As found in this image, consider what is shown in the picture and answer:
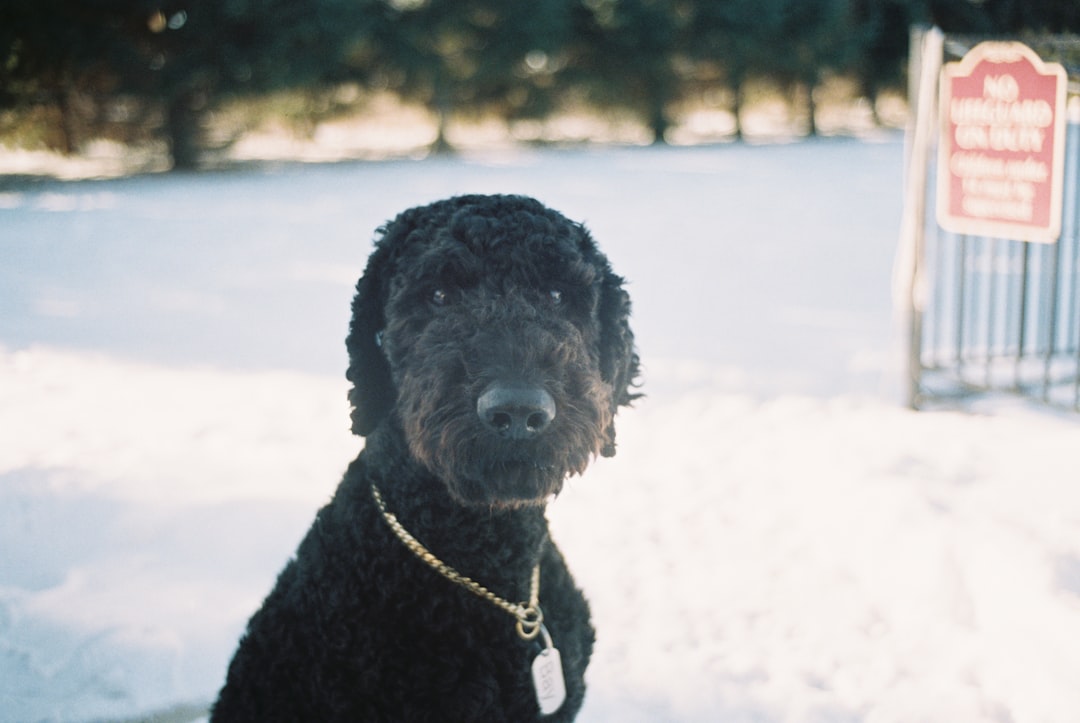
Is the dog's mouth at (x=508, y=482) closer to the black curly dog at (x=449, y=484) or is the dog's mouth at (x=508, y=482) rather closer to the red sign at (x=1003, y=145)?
the black curly dog at (x=449, y=484)

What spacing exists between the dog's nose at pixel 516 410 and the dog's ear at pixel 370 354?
467 mm

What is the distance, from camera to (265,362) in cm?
661

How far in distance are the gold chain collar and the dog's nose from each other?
0.41 m

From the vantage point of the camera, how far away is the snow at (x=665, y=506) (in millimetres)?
2982

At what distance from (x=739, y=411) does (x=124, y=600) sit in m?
3.48

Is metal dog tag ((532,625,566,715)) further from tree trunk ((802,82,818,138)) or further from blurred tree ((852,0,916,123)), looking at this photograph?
blurred tree ((852,0,916,123))

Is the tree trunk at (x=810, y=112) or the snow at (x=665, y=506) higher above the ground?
the snow at (x=665, y=506)

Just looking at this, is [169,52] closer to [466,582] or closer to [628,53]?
[628,53]

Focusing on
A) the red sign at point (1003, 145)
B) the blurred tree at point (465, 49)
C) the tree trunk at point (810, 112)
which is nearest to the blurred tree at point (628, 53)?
the blurred tree at point (465, 49)

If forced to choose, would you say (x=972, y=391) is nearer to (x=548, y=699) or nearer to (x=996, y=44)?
(x=996, y=44)

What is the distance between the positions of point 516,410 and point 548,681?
65cm

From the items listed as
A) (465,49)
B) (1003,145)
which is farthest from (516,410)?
(465,49)

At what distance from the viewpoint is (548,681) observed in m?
2.05

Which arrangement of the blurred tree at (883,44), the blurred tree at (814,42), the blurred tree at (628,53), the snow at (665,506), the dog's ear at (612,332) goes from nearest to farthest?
the dog's ear at (612,332)
the snow at (665,506)
the blurred tree at (628,53)
the blurred tree at (814,42)
the blurred tree at (883,44)
